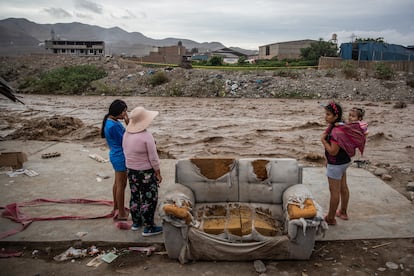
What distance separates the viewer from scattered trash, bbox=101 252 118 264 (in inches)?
144

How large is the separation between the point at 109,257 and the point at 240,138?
6723 mm

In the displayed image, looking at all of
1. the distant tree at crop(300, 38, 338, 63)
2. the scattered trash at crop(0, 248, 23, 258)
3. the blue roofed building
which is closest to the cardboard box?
the scattered trash at crop(0, 248, 23, 258)

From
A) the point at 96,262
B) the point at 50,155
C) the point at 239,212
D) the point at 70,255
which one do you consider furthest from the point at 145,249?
the point at 50,155

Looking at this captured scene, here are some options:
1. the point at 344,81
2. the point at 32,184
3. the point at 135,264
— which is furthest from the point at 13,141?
the point at 344,81

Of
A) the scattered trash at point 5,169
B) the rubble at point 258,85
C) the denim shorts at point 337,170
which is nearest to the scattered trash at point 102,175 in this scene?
the scattered trash at point 5,169

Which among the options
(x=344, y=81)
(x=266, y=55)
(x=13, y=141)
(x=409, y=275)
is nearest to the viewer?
(x=409, y=275)

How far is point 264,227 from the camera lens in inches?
143

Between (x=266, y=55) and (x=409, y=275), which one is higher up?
(x=266, y=55)

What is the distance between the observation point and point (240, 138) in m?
9.91

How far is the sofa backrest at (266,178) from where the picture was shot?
4.19 meters

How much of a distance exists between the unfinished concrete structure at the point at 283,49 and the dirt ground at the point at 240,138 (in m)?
30.4

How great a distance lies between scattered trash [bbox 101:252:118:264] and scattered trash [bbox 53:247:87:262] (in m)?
0.26

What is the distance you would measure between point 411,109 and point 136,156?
15649 mm

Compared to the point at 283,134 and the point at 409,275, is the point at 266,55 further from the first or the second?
the point at 409,275
